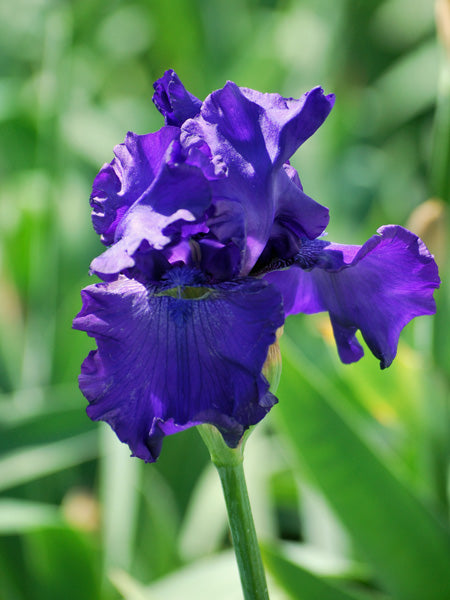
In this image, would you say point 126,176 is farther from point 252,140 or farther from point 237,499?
point 237,499

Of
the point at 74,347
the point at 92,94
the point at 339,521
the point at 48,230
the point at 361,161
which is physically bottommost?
the point at 339,521

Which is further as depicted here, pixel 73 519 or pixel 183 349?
pixel 73 519

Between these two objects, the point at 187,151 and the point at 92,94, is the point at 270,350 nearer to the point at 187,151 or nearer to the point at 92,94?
the point at 187,151

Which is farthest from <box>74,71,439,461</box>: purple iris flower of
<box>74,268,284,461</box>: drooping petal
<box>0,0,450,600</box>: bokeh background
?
<box>0,0,450,600</box>: bokeh background

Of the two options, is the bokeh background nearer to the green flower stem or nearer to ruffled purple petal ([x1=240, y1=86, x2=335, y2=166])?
the green flower stem

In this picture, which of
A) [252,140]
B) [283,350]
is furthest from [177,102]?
[283,350]

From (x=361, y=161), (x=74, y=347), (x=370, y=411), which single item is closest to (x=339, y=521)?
(x=370, y=411)
